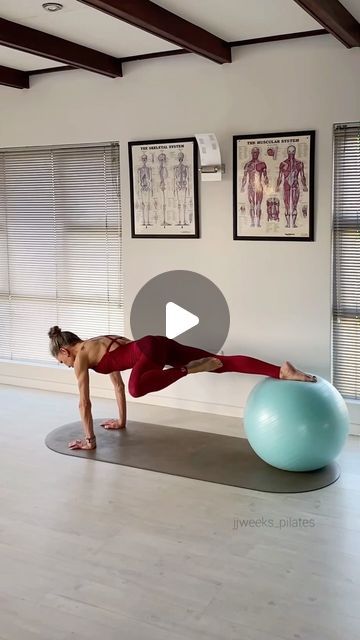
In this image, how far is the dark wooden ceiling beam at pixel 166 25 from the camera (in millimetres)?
3597

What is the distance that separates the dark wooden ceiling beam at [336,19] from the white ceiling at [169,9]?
2.1 inches

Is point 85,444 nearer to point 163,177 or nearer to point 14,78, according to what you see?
point 163,177

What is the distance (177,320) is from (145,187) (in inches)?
42.6

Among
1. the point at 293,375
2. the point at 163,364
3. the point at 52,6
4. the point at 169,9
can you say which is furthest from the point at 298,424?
the point at 52,6

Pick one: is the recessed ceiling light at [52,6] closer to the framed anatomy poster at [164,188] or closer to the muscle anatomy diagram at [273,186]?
the framed anatomy poster at [164,188]

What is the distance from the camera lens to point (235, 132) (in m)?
4.94

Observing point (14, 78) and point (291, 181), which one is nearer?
point (291, 181)

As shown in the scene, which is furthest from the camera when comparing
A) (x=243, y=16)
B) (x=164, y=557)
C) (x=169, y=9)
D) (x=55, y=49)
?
(x=55, y=49)

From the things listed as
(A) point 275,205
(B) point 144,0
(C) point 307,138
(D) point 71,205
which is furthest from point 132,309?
(B) point 144,0

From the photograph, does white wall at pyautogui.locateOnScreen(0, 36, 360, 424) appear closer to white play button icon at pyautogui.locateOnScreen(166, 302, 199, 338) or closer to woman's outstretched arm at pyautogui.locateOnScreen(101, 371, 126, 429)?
white play button icon at pyautogui.locateOnScreen(166, 302, 199, 338)

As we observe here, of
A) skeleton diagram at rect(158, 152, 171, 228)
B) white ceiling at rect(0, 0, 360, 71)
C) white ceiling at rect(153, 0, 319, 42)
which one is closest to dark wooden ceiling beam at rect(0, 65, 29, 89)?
white ceiling at rect(0, 0, 360, 71)

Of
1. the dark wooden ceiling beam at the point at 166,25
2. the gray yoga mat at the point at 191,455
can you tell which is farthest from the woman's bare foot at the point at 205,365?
the dark wooden ceiling beam at the point at 166,25
